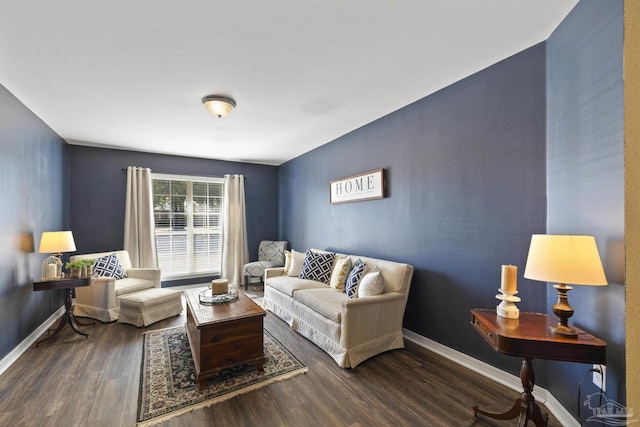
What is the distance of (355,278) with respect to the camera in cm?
306

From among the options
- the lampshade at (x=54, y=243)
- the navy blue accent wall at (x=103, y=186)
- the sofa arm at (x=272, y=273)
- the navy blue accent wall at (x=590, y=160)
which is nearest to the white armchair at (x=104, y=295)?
the lampshade at (x=54, y=243)

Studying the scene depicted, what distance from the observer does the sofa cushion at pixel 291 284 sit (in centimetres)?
344

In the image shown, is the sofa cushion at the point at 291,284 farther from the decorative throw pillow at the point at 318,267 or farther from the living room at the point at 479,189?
the living room at the point at 479,189

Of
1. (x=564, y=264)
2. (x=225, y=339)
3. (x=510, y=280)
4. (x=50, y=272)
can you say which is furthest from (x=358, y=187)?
(x=50, y=272)

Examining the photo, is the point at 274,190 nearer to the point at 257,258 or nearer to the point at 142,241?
the point at 257,258

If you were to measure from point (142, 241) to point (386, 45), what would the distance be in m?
4.76

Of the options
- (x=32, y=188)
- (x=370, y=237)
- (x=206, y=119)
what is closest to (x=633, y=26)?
(x=370, y=237)

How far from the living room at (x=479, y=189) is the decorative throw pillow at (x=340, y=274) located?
1.34 feet

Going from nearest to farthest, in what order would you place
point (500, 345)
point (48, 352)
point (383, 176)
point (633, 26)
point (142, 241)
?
point (633, 26), point (500, 345), point (48, 352), point (383, 176), point (142, 241)

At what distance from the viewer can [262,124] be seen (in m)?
3.65

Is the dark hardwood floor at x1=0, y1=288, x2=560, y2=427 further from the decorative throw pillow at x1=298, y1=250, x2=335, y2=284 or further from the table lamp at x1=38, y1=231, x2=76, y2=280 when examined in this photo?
the decorative throw pillow at x1=298, y1=250, x2=335, y2=284

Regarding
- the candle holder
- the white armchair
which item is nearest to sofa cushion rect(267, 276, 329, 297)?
the white armchair

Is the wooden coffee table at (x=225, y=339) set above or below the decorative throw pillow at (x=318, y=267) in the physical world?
below

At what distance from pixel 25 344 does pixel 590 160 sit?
16.2 ft
